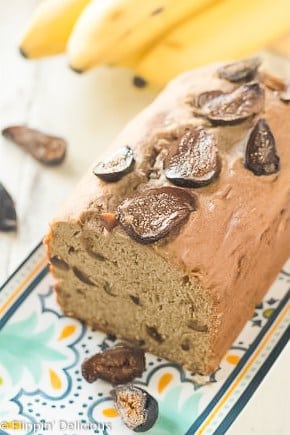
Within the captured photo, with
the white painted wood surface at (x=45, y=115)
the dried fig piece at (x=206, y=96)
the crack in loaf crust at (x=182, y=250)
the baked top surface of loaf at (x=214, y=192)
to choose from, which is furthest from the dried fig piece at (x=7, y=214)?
the dried fig piece at (x=206, y=96)

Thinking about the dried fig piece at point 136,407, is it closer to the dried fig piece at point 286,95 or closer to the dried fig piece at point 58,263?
the dried fig piece at point 58,263

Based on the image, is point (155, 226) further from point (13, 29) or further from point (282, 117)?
point (13, 29)

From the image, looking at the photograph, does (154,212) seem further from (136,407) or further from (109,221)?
(136,407)

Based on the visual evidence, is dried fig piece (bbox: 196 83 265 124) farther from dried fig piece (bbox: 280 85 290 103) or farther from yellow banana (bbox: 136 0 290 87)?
yellow banana (bbox: 136 0 290 87)

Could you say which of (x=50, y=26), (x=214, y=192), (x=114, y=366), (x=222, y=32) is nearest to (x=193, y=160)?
(x=214, y=192)

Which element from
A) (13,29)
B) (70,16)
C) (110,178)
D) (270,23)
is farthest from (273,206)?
(13,29)
